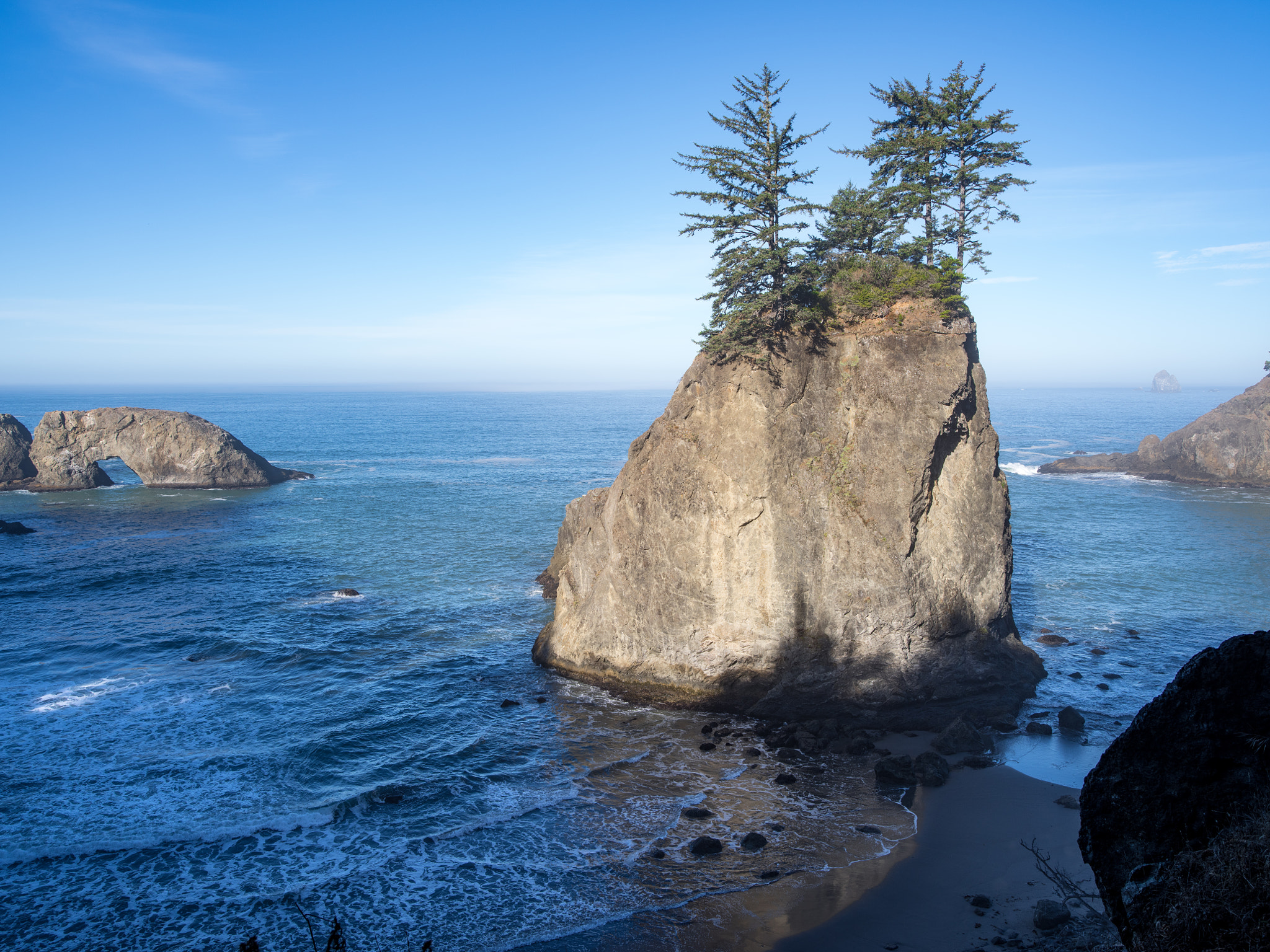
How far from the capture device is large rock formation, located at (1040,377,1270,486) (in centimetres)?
7906

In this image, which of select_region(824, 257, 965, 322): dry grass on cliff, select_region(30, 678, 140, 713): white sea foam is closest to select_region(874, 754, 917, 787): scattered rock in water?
select_region(824, 257, 965, 322): dry grass on cliff

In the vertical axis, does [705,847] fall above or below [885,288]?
below

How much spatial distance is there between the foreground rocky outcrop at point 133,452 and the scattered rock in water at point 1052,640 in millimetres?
78240

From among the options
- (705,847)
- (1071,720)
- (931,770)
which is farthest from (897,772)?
(1071,720)

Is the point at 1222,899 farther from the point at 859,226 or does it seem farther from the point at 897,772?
the point at 859,226

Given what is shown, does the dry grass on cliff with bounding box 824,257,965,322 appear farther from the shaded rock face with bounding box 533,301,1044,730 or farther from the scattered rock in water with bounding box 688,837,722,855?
the scattered rock in water with bounding box 688,837,722,855

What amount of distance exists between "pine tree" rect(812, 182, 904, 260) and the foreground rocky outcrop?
72928 millimetres

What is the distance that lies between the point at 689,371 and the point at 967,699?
56.2ft

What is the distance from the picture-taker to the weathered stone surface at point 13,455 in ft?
265

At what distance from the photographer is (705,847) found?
20.1 metres

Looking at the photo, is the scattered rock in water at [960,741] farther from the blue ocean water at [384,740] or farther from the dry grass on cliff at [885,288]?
the dry grass on cliff at [885,288]

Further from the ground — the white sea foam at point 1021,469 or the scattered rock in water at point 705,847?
the white sea foam at point 1021,469

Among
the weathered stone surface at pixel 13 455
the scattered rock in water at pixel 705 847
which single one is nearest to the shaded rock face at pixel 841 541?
the scattered rock in water at pixel 705 847

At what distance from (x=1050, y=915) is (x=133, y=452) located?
300 ft
